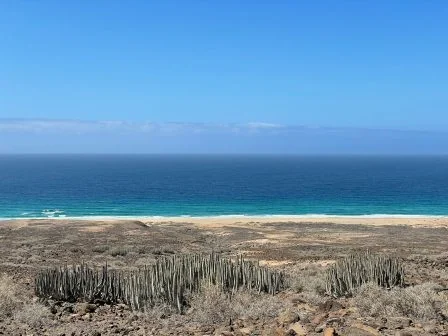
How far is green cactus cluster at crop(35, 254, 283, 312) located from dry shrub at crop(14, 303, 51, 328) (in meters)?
1.44

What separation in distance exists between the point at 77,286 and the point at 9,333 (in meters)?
2.89

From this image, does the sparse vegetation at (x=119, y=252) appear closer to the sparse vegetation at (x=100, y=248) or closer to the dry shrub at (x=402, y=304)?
the sparse vegetation at (x=100, y=248)

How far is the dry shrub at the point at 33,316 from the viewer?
8602 millimetres

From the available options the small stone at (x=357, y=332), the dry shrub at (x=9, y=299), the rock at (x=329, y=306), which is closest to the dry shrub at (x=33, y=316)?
the dry shrub at (x=9, y=299)

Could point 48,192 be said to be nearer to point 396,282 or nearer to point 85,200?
point 85,200

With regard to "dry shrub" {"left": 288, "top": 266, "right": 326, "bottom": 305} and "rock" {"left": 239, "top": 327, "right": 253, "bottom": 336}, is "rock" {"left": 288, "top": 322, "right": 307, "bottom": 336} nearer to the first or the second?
"rock" {"left": 239, "top": 327, "right": 253, "bottom": 336}

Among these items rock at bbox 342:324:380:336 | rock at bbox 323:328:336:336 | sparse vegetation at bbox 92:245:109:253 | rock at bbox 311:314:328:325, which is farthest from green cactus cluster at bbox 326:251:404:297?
sparse vegetation at bbox 92:245:109:253

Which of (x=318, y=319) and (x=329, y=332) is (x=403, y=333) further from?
(x=318, y=319)

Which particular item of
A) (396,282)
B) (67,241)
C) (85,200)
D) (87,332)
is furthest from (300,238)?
(85,200)

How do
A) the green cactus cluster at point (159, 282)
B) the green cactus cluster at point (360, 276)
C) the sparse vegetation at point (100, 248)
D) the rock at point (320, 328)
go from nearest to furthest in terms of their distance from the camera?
the rock at point (320, 328)
the green cactus cluster at point (159, 282)
the green cactus cluster at point (360, 276)
the sparse vegetation at point (100, 248)

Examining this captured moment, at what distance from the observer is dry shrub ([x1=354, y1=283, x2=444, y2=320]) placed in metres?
7.83

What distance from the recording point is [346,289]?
10711 millimetres

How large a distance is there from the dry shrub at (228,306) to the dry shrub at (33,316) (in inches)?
102

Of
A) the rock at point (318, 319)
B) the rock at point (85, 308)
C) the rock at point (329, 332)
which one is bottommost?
the rock at point (85, 308)
